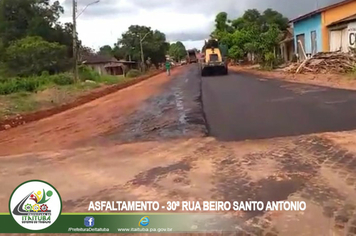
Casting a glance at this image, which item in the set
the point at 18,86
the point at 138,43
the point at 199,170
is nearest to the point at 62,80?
A: the point at 18,86

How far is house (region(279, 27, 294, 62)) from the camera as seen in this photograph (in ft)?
143

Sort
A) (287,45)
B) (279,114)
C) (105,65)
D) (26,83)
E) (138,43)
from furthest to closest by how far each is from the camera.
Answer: (138,43) < (105,65) < (287,45) < (26,83) < (279,114)

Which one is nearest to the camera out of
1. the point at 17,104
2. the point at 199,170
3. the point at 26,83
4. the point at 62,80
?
the point at 199,170

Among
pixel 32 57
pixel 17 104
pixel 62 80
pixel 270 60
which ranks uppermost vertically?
pixel 32 57

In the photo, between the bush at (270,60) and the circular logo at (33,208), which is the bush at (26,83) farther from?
the circular logo at (33,208)

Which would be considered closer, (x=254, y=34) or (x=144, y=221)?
(x=144, y=221)

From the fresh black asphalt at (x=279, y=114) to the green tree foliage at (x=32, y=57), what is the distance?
26223 millimetres

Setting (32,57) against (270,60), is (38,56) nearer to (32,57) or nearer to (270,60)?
(32,57)

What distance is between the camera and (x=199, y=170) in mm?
6133

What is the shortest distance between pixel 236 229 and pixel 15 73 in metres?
37.9

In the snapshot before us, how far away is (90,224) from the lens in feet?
11.3

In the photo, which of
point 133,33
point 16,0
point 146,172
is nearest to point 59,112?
point 146,172

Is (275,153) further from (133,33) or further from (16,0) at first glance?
(133,33)

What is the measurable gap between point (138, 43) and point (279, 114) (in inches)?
2547
